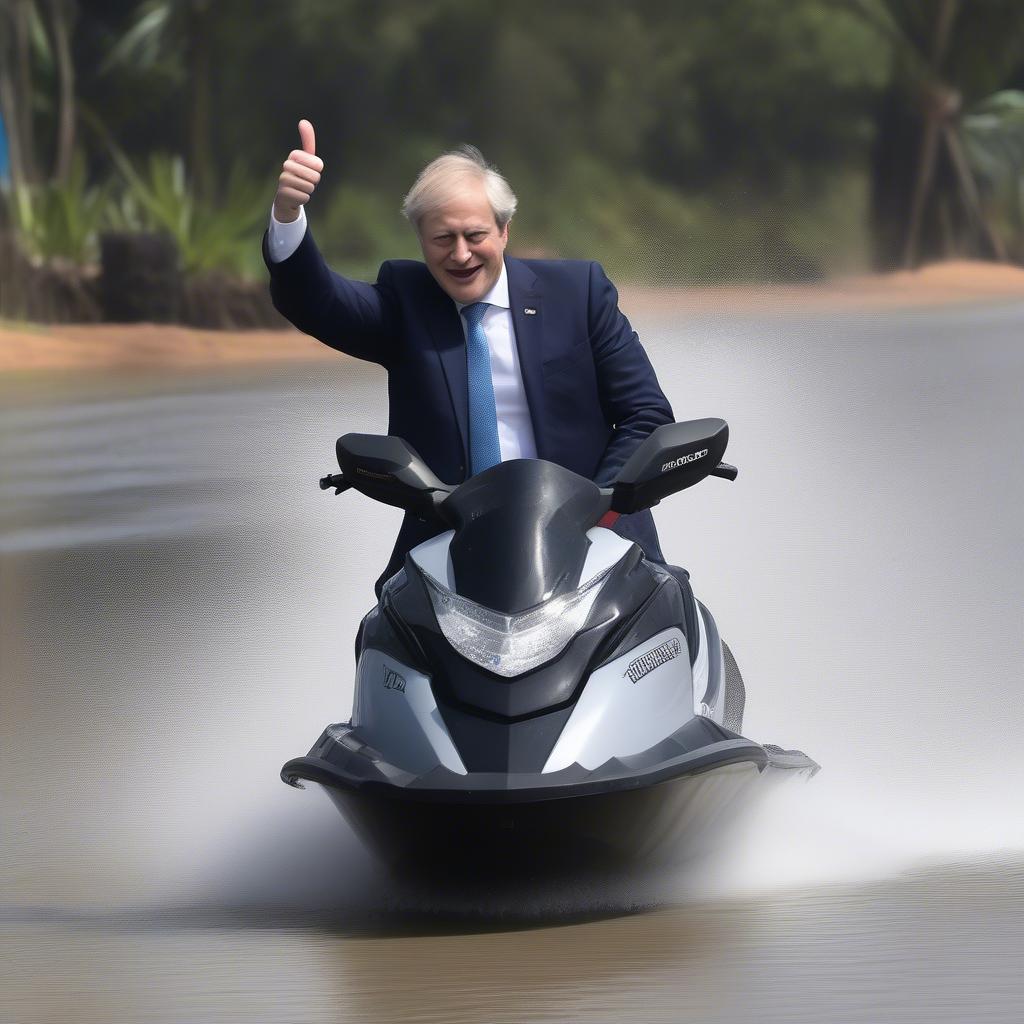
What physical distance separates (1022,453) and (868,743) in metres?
9.26

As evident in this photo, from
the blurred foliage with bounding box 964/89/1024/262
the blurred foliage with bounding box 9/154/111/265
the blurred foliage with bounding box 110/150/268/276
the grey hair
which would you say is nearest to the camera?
the grey hair

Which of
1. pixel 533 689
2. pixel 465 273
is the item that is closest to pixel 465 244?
pixel 465 273

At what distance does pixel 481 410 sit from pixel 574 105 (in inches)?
1817

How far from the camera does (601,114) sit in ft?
165

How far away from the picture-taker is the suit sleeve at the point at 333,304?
16.8 feet

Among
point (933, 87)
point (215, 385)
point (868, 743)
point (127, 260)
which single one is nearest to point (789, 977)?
point (868, 743)

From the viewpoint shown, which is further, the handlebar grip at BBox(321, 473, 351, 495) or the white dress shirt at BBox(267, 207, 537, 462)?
the white dress shirt at BBox(267, 207, 537, 462)

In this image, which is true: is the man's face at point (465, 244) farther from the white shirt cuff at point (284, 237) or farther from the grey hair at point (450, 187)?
the white shirt cuff at point (284, 237)

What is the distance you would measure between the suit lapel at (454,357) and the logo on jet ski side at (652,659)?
70 cm

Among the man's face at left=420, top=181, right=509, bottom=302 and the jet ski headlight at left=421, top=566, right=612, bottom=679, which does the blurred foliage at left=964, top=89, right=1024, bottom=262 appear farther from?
the jet ski headlight at left=421, top=566, right=612, bottom=679

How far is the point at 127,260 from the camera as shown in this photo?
105ft

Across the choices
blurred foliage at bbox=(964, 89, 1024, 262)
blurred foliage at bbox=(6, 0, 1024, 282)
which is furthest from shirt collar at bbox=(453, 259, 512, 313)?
blurred foliage at bbox=(6, 0, 1024, 282)

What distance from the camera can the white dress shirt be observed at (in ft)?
16.7

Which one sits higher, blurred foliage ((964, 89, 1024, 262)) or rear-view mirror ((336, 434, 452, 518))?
blurred foliage ((964, 89, 1024, 262))
